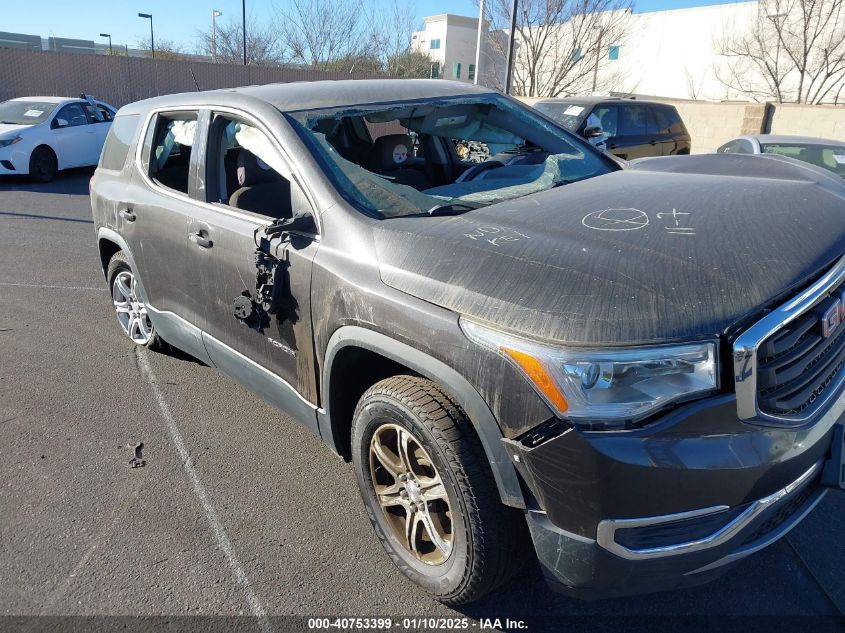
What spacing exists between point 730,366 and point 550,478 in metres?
0.60

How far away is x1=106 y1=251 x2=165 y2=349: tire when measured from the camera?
4621 millimetres

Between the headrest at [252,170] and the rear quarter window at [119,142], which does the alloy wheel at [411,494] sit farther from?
the rear quarter window at [119,142]

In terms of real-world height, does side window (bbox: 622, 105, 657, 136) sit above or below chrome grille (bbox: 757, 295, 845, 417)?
above

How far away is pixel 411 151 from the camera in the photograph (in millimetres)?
4406

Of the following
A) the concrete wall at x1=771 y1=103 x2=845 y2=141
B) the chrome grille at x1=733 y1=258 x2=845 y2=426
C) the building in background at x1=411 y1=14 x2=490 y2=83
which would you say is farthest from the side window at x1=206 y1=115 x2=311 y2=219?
the building in background at x1=411 y1=14 x2=490 y2=83

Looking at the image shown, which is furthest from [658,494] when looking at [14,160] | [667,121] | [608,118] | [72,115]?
[72,115]

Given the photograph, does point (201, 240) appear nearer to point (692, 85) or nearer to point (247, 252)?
point (247, 252)

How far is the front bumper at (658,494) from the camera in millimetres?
1810

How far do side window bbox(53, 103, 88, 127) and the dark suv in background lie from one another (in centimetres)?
922

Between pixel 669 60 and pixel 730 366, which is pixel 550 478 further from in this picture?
pixel 669 60

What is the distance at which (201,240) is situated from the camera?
334 cm

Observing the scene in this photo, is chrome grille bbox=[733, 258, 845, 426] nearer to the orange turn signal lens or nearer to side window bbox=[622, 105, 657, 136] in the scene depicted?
the orange turn signal lens

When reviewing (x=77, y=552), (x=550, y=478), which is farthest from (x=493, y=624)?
(x=77, y=552)

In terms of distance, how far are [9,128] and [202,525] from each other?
1238cm
